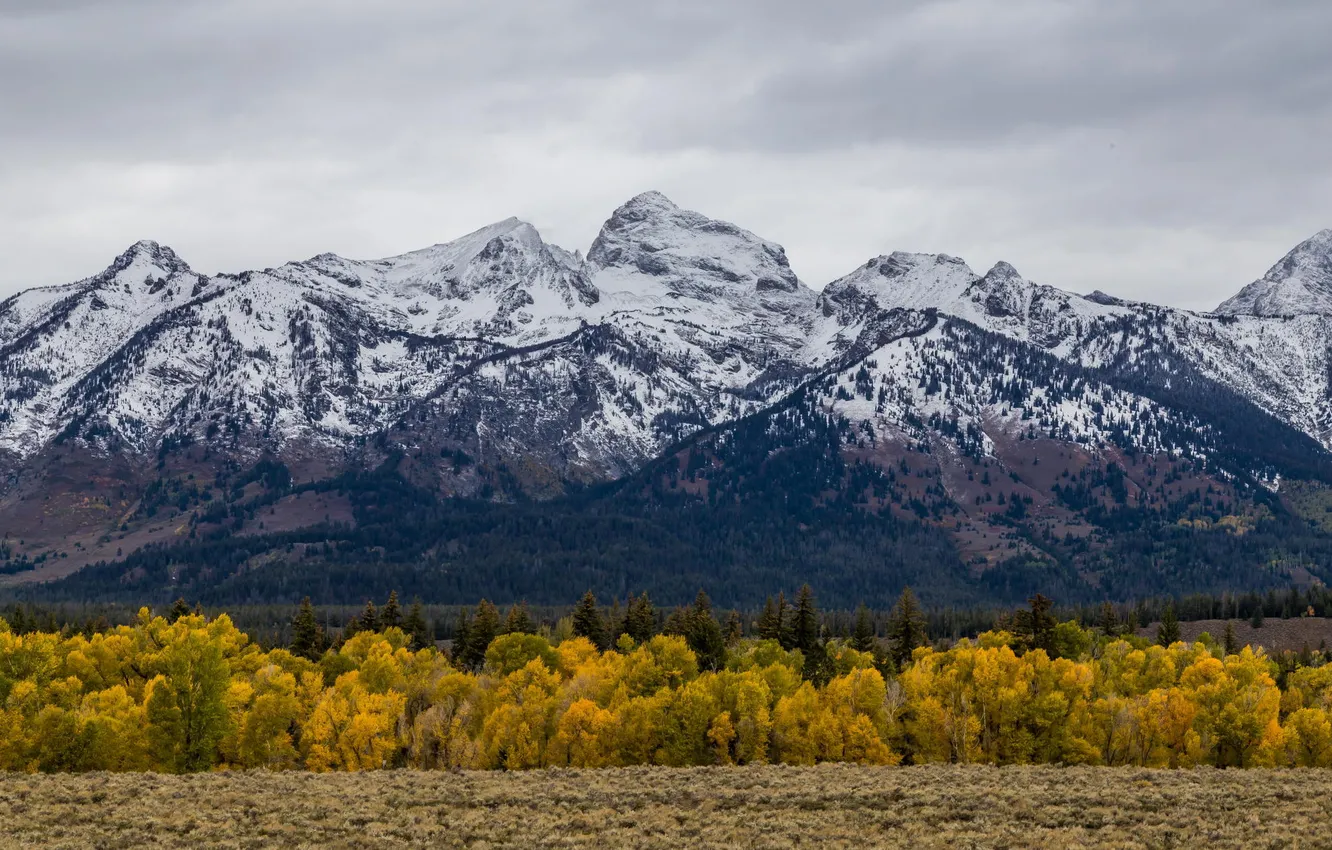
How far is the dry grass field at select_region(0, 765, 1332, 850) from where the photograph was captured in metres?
61.8

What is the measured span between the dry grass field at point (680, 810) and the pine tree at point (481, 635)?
7594cm

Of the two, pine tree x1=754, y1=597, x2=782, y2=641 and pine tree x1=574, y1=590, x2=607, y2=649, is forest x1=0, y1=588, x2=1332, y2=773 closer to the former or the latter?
pine tree x1=754, y1=597, x2=782, y2=641

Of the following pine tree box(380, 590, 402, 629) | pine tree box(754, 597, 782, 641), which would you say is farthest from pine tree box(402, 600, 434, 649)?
pine tree box(754, 597, 782, 641)

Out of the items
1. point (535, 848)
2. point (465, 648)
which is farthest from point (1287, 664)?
point (535, 848)

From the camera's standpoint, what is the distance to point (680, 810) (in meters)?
Answer: 69.2

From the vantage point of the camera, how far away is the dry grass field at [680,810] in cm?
6178

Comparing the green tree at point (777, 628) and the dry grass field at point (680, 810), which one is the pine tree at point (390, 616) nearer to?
the green tree at point (777, 628)

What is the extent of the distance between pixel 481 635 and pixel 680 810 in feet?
Result: 296

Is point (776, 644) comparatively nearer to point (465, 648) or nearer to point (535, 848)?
point (465, 648)

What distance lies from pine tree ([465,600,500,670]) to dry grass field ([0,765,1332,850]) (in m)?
75.9

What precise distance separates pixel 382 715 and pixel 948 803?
49.6m

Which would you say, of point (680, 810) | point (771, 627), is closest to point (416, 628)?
point (771, 627)

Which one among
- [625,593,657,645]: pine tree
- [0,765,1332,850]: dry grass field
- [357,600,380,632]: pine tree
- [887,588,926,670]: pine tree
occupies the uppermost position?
[357,600,380,632]: pine tree

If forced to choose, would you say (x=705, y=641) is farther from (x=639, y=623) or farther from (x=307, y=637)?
(x=307, y=637)
